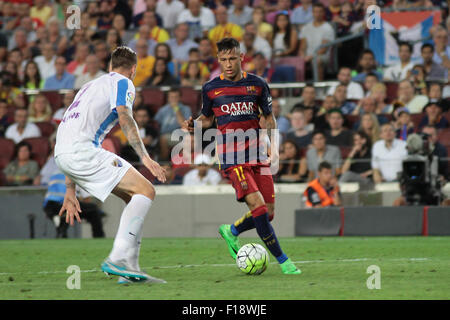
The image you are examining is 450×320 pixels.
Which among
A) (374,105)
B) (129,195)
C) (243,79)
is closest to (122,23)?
(374,105)

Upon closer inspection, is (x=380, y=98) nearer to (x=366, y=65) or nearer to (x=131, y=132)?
(x=366, y=65)

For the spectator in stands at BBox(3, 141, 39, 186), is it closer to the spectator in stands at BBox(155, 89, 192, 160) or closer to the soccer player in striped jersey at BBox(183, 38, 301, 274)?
the spectator in stands at BBox(155, 89, 192, 160)

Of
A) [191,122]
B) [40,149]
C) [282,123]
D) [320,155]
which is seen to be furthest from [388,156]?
[40,149]

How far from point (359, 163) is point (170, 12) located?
7116 mm

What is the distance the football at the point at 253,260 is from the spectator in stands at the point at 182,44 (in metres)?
10.8

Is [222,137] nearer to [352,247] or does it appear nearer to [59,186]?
[352,247]

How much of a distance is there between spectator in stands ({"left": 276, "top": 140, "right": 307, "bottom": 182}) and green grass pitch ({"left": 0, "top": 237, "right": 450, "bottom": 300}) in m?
1.89

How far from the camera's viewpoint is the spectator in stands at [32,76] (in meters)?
19.3

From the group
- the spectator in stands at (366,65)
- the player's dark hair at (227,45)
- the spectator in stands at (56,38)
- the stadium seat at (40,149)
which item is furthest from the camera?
the spectator in stands at (56,38)

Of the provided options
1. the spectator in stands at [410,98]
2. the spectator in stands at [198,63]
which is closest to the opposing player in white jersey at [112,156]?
the spectator in stands at [410,98]

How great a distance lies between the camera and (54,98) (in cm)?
1869

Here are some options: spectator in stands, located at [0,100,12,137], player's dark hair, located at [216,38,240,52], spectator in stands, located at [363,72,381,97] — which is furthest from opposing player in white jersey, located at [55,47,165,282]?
spectator in stands, located at [0,100,12,137]

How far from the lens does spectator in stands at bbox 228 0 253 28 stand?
1905 cm

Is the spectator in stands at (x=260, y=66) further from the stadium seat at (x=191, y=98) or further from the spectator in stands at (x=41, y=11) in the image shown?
the spectator in stands at (x=41, y=11)
